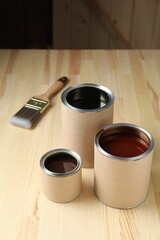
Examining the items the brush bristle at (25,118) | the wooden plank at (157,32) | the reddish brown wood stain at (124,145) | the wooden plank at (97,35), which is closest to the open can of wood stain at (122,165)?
the reddish brown wood stain at (124,145)

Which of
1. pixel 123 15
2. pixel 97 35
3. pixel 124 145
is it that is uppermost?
→ pixel 124 145

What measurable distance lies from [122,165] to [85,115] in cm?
14

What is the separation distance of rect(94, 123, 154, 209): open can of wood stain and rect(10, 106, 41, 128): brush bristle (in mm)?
260

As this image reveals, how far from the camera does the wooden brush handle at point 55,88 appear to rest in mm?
1174

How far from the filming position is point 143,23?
200 cm

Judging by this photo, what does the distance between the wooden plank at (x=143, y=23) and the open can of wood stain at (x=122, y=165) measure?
1.14 metres

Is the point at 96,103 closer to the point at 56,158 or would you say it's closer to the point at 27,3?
the point at 56,158

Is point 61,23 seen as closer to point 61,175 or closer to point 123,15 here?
point 123,15

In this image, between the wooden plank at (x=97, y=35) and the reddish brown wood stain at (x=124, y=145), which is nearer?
the reddish brown wood stain at (x=124, y=145)

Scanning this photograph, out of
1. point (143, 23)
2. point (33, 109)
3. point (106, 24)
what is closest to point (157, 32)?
point (143, 23)

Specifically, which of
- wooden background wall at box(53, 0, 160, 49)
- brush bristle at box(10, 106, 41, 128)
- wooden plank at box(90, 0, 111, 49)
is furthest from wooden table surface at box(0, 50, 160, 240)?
wooden plank at box(90, 0, 111, 49)

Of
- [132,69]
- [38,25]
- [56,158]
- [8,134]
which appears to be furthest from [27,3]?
[56,158]

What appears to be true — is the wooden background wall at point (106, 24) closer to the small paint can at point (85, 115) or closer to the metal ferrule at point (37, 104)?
the metal ferrule at point (37, 104)

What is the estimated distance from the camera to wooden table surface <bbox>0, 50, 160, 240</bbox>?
831 millimetres
